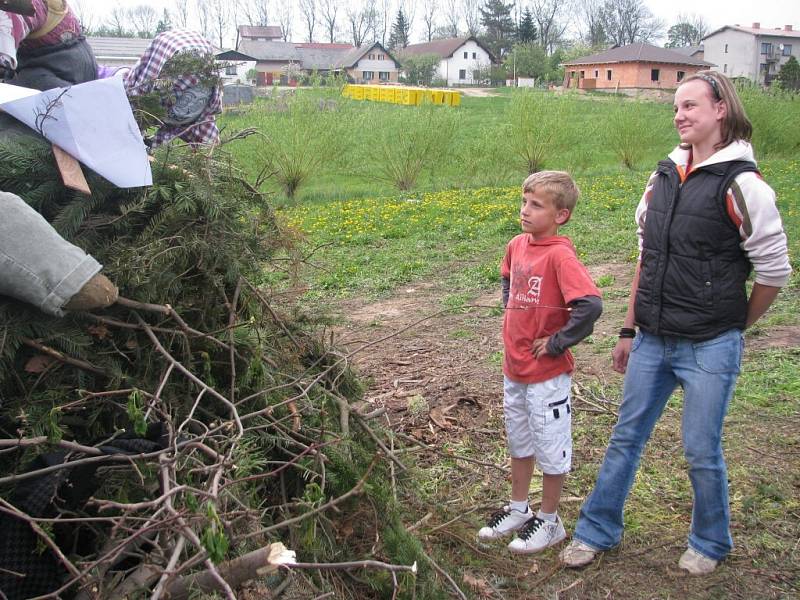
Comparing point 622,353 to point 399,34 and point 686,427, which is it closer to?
point 686,427

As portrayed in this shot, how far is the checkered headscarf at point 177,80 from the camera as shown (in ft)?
10.1

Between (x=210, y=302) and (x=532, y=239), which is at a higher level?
(x=532, y=239)

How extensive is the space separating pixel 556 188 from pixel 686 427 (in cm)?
105

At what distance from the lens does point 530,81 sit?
247ft

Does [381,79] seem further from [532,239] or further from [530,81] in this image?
[532,239]

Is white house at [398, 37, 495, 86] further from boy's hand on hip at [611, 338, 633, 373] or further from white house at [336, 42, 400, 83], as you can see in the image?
boy's hand on hip at [611, 338, 633, 373]

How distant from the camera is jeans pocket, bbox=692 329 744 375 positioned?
2.84 m

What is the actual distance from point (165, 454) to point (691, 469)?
1993 mm

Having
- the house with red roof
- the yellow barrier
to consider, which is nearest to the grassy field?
the yellow barrier

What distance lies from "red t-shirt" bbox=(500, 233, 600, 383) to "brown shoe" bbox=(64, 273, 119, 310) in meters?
1.59

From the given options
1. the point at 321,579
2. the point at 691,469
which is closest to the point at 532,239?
the point at 691,469

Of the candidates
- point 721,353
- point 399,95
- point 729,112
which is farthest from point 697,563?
point 399,95

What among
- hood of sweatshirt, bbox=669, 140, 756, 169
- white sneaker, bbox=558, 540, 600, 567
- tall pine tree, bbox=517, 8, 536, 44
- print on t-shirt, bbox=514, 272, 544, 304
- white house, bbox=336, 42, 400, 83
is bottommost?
white sneaker, bbox=558, 540, 600, 567

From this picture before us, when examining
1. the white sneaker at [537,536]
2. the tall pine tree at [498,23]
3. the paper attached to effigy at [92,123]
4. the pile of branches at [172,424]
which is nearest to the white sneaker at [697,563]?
the white sneaker at [537,536]
